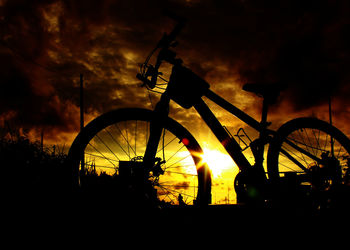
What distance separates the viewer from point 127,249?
5.94 ft

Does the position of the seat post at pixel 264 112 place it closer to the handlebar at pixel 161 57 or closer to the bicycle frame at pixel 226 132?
the bicycle frame at pixel 226 132

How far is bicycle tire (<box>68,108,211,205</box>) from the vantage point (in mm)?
2227

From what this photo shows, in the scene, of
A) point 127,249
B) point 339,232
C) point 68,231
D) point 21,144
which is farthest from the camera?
point 21,144

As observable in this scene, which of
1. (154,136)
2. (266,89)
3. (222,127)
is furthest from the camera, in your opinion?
(266,89)

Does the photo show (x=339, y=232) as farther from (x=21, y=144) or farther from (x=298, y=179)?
(x=21, y=144)

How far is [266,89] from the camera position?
3371 millimetres

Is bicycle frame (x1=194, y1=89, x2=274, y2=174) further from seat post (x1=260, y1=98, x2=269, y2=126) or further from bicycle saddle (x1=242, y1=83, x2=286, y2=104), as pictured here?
bicycle saddle (x1=242, y1=83, x2=286, y2=104)

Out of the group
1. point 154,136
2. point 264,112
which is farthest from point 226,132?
point 154,136

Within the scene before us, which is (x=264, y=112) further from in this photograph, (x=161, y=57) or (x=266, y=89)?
(x=161, y=57)

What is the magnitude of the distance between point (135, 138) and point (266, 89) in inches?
79.7

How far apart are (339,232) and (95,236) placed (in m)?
2.19

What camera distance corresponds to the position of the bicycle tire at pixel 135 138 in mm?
2227

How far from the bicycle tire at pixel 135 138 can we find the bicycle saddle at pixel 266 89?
1.37 meters

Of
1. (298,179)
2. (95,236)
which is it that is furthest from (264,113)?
(95,236)
